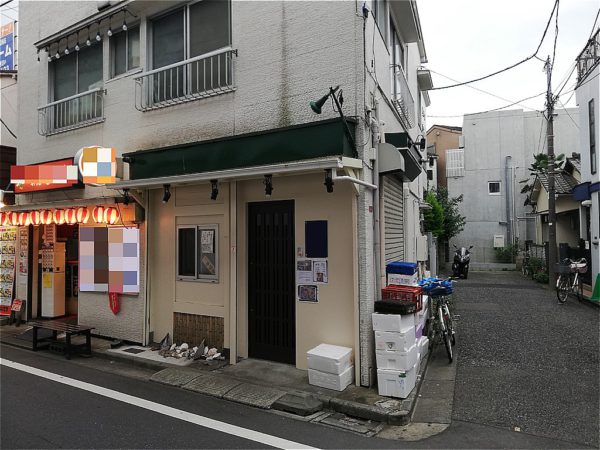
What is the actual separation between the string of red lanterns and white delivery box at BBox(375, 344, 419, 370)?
608 cm

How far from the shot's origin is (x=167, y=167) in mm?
7797

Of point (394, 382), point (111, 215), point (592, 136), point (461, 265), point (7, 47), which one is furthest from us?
point (461, 265)

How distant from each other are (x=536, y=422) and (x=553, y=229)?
1390 centimetres

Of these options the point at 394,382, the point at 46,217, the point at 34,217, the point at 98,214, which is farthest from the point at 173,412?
the point at 34,217

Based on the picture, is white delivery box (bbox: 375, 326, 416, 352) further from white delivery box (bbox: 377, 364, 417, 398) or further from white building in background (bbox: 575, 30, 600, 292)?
white building in background (bbox: 575, 30, 600, 292)

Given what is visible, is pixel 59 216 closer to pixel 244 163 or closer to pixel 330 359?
pixel 244 163

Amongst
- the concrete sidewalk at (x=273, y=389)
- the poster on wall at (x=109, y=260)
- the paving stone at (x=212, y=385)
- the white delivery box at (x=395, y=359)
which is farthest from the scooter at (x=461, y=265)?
the paving stone at (x=212, y=385)

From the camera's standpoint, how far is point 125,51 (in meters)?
9.30

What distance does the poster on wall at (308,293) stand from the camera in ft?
21.8

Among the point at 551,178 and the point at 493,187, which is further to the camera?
the point at 493,187

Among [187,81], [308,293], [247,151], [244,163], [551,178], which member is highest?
[187,81]

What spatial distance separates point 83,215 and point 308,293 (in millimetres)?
5776

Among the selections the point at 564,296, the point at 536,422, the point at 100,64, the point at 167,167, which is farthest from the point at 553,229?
the point at 100,64

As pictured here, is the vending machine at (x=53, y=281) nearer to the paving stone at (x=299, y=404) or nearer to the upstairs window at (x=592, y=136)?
the paving stone at (x=299, y=404)
